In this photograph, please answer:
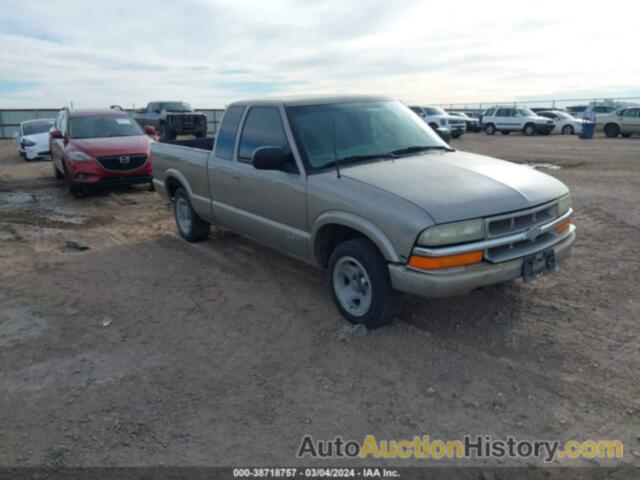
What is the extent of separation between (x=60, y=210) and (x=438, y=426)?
888cm

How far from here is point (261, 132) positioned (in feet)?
17.5

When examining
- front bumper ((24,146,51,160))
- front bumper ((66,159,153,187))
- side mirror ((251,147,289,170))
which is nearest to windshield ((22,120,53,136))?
front bumper ((24,146,51,160))

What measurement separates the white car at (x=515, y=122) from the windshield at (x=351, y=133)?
27.2 metres

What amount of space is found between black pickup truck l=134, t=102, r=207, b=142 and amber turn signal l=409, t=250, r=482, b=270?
51.4 ft

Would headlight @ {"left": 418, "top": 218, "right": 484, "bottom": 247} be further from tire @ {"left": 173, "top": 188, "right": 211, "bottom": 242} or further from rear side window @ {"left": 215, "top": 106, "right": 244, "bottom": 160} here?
tire @ {"left": 173, "top": 188, "right": 211, "bottom": 242}

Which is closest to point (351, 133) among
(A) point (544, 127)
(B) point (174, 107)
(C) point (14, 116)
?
(B) point (174, 107)

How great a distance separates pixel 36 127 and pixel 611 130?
2635 cm

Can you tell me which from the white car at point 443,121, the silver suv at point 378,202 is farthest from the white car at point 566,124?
the silver suv at point 378,202

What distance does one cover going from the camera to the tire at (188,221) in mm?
7086

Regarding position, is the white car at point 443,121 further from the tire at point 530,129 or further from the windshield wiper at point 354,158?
the windshield wiper at point 354,158

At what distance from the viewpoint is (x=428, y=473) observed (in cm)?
283

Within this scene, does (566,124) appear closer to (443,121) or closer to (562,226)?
(443,121)

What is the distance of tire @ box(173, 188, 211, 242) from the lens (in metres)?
7.09

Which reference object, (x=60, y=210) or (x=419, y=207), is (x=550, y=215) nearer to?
(x=419, y=207)
